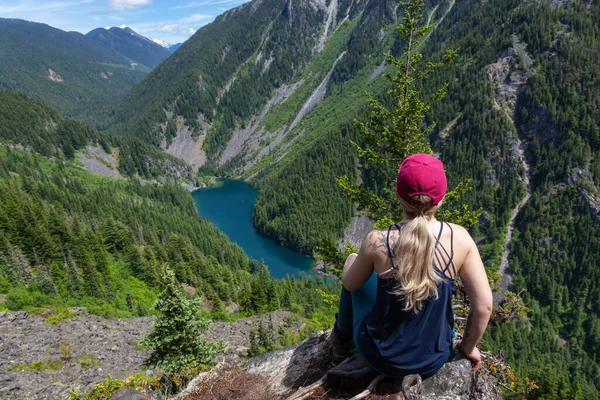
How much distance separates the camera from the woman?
10.9 ft

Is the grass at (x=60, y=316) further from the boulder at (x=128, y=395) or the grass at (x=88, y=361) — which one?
the boulder at (x=128, y=395)

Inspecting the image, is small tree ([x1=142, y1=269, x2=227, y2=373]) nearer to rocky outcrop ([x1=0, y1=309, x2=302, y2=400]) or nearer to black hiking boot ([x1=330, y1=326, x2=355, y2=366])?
rocky outcrop ([x1=0, y1=309, x2=302, y2=400])

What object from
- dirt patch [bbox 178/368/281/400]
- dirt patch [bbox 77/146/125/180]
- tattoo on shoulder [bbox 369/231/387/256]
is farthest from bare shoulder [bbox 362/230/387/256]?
dirt patch [bbox 77/146/125/180]

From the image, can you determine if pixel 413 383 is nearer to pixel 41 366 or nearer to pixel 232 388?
pixel 232 388

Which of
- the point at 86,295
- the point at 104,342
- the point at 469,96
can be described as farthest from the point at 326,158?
the point at 104,342

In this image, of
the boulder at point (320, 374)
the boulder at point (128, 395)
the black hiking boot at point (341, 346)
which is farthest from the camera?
the boulder at point (128, 395)

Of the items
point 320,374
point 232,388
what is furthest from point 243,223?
point 320,374

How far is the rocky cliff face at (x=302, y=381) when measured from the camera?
4363 millimetres

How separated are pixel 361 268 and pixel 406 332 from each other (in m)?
0.84

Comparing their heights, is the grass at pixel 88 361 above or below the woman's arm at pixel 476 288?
below

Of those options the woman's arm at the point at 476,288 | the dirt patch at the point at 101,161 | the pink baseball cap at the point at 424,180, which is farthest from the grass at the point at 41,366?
the dirt patch at the point at 101,161

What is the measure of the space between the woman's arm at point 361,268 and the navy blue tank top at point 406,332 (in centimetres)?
19

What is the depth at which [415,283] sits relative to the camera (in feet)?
10.9

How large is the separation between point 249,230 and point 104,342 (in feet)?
358
